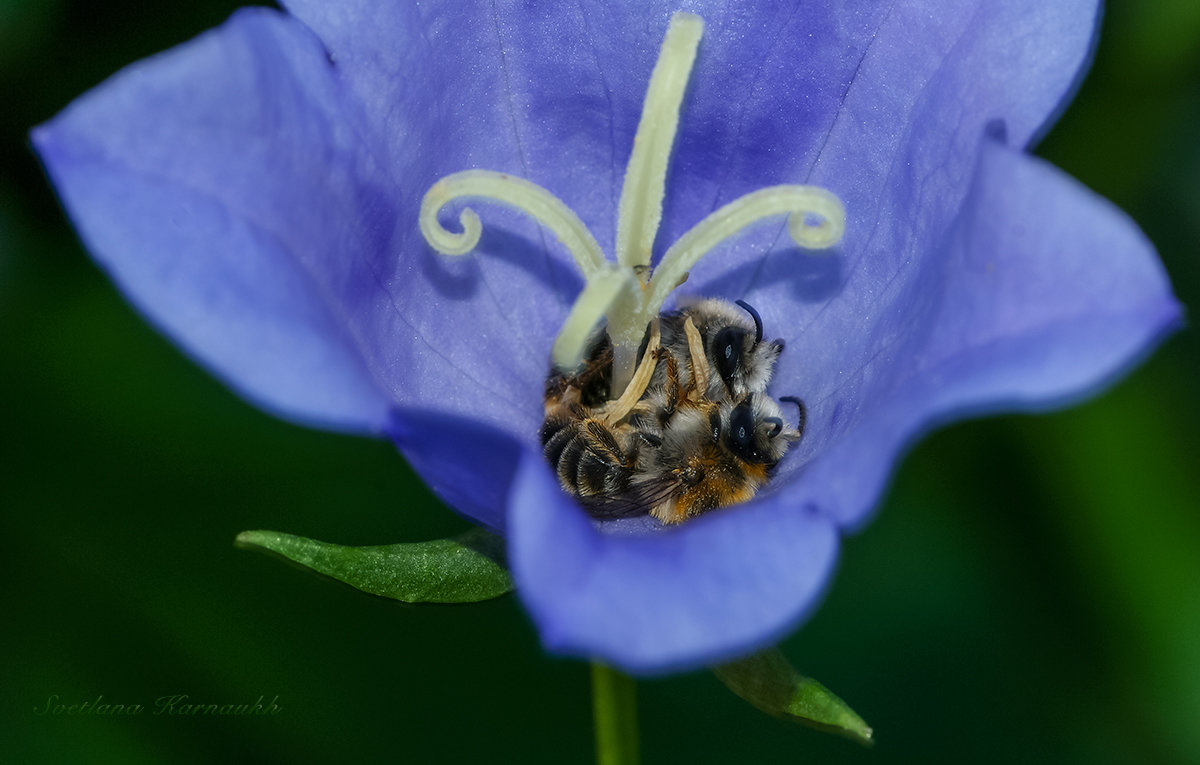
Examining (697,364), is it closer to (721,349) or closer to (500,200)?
(721,349)

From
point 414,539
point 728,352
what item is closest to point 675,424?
point 728,352

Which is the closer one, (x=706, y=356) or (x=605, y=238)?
(x=706, y=356)

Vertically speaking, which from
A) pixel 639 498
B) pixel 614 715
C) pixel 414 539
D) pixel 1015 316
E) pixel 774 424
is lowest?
pixel 414 539

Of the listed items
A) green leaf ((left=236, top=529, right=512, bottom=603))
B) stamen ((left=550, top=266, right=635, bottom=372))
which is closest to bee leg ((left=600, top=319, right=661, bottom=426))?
stamen ((left=550, top=266, right=635, bottom=372))

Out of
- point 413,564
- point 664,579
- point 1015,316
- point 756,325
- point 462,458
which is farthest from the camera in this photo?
point 756,325

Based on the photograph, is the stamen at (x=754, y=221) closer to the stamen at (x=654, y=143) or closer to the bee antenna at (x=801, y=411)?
the stamen at (x=654, y=143)

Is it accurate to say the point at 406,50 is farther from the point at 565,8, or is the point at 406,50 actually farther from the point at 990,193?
the point at 990,193
